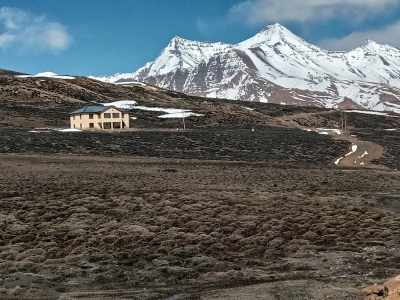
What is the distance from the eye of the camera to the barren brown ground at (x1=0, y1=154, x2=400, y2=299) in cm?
1738

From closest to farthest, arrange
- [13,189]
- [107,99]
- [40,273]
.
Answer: [40,273] → [13,189] → [107,99]

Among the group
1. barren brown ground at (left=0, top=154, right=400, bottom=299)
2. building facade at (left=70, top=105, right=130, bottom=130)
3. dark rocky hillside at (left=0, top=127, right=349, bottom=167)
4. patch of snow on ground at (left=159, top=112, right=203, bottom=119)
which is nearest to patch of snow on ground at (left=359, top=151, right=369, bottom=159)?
dark rocky hillside at (left=0, top=127, right=349, bottom=167)

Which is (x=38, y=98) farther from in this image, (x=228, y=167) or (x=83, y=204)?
(x=83, y=204)

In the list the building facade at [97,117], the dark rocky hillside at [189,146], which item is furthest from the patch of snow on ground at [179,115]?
the dark rocky hillside at [189,146]

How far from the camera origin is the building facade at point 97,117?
12031 centimetres

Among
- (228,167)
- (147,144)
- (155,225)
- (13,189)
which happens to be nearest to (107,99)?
(147,144)

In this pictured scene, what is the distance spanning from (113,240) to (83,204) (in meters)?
7.79

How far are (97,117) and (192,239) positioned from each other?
101m

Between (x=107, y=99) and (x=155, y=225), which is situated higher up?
(x=107, y=99)

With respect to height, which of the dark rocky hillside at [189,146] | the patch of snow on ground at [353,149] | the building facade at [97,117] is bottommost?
the patch of snow on ground at [353,149]

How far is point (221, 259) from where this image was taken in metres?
20.5

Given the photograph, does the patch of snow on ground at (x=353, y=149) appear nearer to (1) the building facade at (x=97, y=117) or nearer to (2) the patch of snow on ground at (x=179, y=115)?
(1) the building facade at (x=97, y=117)

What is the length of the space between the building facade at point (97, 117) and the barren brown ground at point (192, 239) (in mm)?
79682

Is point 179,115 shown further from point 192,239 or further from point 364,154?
point 192,239
